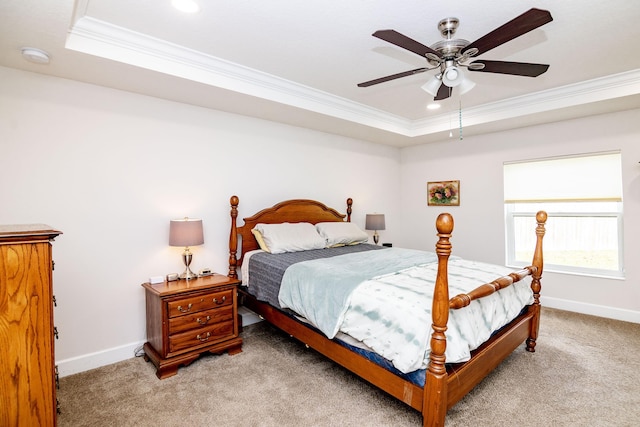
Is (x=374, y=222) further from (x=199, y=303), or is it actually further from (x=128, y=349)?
(x=128, y=349)

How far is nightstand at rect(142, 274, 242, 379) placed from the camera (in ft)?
8.16

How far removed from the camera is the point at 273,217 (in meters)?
3.75

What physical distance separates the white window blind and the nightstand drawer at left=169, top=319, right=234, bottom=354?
3.94m

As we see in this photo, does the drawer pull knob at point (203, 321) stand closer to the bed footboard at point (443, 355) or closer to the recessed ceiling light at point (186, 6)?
the bed footboard at point (443, 355)

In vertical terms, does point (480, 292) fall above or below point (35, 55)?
below

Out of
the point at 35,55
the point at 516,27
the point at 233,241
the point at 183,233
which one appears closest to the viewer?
the point at 516,27

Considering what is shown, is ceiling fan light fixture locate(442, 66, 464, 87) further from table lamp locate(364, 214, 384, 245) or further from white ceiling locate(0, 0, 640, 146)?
table lamp locate(364, 214, 384, 245)

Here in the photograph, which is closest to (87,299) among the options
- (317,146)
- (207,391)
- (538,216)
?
(207,391)

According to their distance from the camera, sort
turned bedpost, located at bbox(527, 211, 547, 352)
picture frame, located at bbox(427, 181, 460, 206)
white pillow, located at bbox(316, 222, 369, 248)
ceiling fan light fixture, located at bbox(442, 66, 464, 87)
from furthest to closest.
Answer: picture frame, located at bbox(427, 181, 460, 206) → white pillow, located at bbox(316, 222, 369, 248) → turned bedpost, located at bbox(527, 211, 547, 352) → ceiling fan light fixture, located at bbox(442, 66, 464, 87)

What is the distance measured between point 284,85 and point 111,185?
5.98ft

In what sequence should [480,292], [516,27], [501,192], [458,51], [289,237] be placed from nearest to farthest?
[516,27] → [480,292] → [458,51] → [289,237] → [501,192]

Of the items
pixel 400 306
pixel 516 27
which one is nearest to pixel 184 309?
pixel 400 306

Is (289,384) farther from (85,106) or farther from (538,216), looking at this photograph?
(85,106)

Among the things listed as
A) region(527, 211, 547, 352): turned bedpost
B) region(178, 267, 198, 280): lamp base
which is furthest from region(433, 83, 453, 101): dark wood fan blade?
region(178, 267, 198, 280): lamp base
